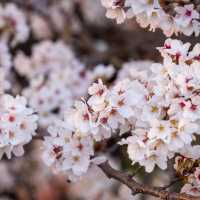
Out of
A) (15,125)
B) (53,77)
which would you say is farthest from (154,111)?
(53,77)

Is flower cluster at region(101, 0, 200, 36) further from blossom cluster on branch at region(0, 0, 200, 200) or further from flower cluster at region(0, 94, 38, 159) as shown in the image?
flower cluster at region(0, 94, 38, 159)

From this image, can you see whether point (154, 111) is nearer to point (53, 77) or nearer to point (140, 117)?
point (140, 117)

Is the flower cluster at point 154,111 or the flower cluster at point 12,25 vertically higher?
the flower cluster at point 154,111

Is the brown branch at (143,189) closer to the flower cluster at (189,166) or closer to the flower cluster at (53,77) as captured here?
the flower cluster at (189,166)

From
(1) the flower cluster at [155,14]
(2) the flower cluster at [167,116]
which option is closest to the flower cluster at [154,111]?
(2) the flower cluster at [167,116]

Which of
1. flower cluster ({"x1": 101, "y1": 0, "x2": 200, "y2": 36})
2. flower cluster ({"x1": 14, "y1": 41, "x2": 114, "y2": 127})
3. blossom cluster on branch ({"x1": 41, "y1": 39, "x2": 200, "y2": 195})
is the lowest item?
flower cluster ({"x1": 14, "y1": 41, "x2": 114, "y2": 127})

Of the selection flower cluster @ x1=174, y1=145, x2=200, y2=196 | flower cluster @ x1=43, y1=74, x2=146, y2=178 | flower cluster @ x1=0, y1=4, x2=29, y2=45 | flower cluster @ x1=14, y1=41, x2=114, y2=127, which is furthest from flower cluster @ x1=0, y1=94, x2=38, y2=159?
flower cluster @ x1=0, y1=4, x2=29, y2=45

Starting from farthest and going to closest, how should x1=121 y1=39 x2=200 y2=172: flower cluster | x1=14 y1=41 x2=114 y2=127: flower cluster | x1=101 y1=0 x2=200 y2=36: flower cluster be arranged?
x1=14 y1=41 x2=114 y2=127: flower cluster
x1=101 y1=0 x2=200 y2=36: flower cluster
x1=121 y1=39 x2=200 y2=172: flower cluster
